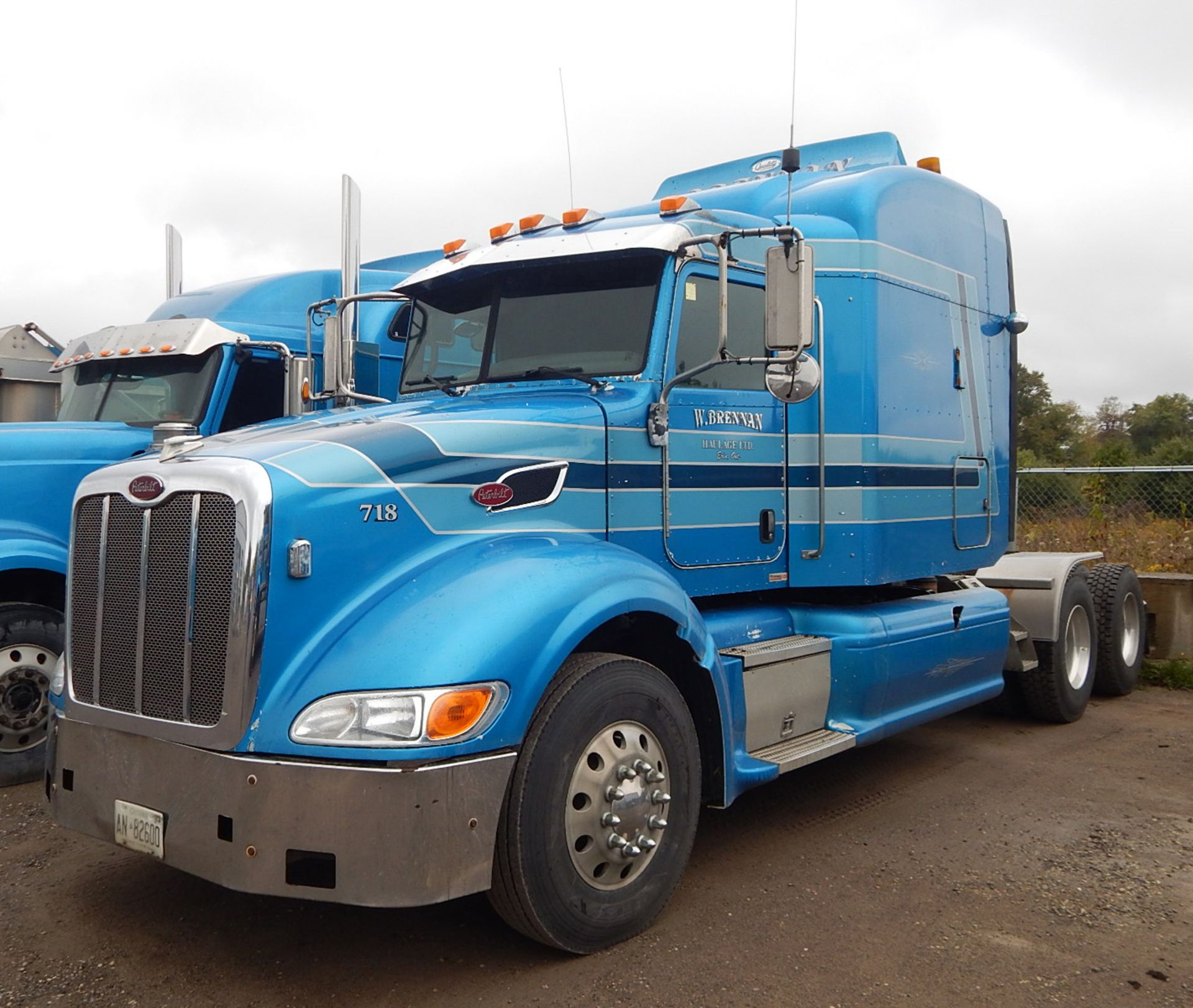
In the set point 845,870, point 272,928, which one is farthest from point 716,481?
point 272,928

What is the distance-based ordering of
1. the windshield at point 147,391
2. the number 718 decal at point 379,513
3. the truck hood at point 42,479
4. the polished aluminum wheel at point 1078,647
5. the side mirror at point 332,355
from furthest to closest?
the polished aluminum wheel at point 1078,647 < the windshield at point 147,391 < the truck hood at point 42,479 < the side mirror at point 332,355 < the number 718 decal at point 379,513

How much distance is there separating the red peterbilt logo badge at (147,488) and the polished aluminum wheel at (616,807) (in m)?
1.71

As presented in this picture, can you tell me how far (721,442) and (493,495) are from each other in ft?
4.59

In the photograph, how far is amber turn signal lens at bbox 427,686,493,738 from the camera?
3.32 metres

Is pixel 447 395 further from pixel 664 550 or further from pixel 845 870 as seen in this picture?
pixel 845 870

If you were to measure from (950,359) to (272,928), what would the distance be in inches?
189

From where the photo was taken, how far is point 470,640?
3.45 metres

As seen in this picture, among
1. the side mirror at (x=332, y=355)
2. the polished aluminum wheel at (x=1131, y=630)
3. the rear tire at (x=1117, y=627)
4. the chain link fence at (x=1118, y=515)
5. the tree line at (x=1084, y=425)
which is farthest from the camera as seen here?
the tree line at (x=1084, y=425)

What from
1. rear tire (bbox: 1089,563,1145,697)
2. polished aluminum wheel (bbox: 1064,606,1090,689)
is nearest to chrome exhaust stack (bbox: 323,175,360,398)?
polished aluminum wheel (bbox: 1064,606,1090,689)

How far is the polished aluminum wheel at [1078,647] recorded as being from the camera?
315 inches

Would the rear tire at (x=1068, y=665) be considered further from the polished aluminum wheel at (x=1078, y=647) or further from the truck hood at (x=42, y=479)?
the truck hood at (x=42, y=479)

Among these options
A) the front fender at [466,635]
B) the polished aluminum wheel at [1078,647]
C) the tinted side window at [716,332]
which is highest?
the tinted side window at [716,332]

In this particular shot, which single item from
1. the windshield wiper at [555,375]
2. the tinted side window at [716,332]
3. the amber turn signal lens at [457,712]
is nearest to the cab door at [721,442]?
the tinted side window at [716,332]

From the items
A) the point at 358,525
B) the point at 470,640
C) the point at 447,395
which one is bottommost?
the point at 470,640
